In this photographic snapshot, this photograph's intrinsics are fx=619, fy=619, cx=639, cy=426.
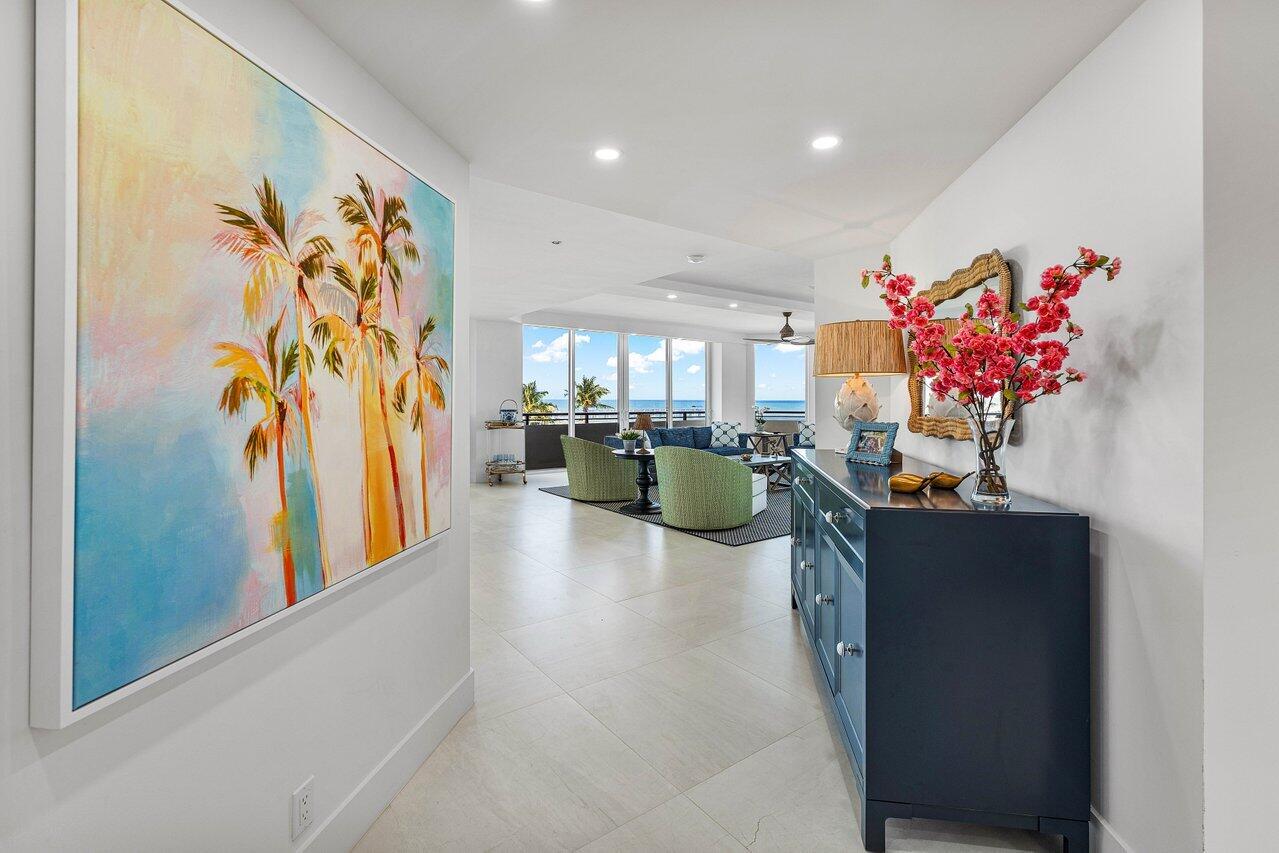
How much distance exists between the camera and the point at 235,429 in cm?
133

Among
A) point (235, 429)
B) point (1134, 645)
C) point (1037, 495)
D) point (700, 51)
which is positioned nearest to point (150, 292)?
point (235, 429)

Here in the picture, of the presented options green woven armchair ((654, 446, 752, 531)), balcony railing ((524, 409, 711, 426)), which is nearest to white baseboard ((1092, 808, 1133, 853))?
green woven armchair ((654, 446, 752, 531))

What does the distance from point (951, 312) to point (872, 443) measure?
0.68 metres

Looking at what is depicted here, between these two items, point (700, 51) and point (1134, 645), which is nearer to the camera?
point (1134, 645)

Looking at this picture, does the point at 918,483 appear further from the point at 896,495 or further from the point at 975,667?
the point at 975,667

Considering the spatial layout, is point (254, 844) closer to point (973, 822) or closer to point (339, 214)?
point (339, 214)

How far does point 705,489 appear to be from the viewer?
5.77m

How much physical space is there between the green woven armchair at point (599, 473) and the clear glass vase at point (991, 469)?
5754 millimetres

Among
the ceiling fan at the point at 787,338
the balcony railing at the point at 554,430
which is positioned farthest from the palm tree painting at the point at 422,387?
the balcony railing at the point at 554,430

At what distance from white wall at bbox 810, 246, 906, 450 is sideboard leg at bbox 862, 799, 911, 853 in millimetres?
2323

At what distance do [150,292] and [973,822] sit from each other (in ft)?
7.59

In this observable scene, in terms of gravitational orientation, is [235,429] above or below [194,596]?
above

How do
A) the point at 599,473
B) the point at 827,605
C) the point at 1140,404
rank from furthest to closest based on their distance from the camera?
the point at 599,473 < the point at 827,605 < the point at 1140,404

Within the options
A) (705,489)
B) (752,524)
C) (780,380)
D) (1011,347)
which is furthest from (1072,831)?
(780,380)
